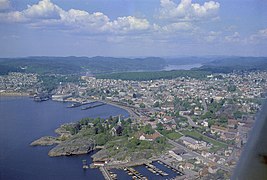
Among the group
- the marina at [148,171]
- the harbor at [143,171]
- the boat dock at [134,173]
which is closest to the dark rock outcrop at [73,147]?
the harbor at [143,171]

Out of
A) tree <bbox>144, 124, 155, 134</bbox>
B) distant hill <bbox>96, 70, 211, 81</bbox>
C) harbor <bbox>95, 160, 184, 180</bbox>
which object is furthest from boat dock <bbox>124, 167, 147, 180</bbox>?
distant hill <bbox>96, 70, 211, 81</bbox>

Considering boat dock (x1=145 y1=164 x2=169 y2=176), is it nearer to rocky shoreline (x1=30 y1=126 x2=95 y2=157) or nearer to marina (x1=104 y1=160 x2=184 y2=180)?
marina (x1=104 y1=160 x2=184 y2=180)

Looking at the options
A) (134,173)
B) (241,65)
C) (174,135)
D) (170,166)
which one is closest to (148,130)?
(174,135)

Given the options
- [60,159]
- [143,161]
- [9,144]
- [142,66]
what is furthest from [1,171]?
[142,66]

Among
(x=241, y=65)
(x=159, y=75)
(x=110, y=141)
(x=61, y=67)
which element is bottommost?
(x=110, y=141)

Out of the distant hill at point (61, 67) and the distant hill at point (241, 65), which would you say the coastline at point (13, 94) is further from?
the distant hill at point (241, 65)

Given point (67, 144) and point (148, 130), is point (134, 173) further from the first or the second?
point (148, 130)
